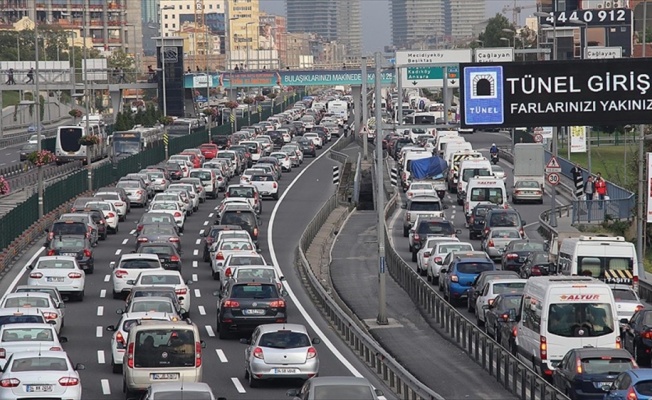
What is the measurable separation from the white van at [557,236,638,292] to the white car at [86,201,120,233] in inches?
1098

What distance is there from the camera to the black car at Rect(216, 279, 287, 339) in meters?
37.0

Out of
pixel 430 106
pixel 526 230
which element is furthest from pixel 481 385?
pixel 430 106

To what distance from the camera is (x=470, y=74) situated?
39156 millimetres

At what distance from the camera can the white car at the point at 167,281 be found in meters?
40.9

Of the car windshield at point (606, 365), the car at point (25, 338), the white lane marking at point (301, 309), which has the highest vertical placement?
the car windshield at point (606, 365)

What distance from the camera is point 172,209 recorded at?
64.2 m

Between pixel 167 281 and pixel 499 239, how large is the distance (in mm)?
17115

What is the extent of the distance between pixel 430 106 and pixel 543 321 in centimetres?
12791

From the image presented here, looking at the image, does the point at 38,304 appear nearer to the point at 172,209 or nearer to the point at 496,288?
the point at 496,288

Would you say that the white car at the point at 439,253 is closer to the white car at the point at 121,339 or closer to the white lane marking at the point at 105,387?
the white car at the point at 121,339

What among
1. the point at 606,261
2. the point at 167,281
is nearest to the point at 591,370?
the point at 606,261

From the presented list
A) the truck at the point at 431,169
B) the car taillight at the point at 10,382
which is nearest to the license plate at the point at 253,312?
the car taillight at the point at 10,382

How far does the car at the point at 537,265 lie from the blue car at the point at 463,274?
164 cm

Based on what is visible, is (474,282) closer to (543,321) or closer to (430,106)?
(543,321)
